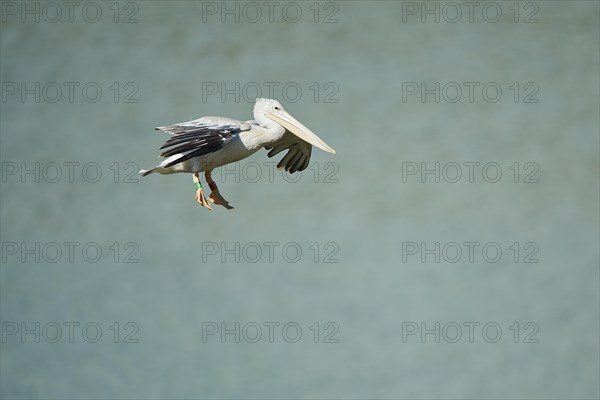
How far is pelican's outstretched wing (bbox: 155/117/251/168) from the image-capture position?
362 centimetres

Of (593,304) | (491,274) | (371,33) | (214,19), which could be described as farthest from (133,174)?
(593,304)

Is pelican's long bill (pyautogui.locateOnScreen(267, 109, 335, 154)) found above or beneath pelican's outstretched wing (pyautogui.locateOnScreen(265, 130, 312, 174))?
above

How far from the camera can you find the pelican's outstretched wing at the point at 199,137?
3617 mm

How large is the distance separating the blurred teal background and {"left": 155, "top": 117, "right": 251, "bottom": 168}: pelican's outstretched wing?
8.50ft

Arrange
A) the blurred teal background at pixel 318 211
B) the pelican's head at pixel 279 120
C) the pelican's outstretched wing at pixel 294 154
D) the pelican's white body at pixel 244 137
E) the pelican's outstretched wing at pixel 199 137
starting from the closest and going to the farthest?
the pelican's outstretched wing at pixel 199 137 < the pelican's white body at pixel 244 137 < the pelican's head at pixel 279 120 < the pelican's outstretched wing at pixel 294 154 < the blurred teal background at pixel 318 211

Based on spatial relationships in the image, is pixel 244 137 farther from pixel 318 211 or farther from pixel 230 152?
pixel 318 211

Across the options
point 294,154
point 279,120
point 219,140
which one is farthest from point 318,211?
point 219,140

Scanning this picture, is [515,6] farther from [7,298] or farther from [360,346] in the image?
[7,298]

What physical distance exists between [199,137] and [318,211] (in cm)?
276

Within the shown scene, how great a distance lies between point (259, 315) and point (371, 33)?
6.08ft

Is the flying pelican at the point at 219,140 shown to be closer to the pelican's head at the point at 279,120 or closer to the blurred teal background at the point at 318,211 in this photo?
the pelican's head at the point at 279,120

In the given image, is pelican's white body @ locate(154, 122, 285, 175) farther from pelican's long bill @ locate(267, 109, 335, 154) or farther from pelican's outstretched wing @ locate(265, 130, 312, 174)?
pelican's outstretched wing @ locate(265, 130, 312, 174)

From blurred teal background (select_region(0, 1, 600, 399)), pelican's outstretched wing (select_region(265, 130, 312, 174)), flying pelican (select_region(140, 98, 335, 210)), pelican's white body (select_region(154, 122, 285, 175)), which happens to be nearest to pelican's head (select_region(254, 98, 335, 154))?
flying pelican (select_region(140, 98, 335, 210))

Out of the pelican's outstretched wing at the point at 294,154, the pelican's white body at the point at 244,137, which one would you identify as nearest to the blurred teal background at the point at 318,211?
the pelican's outstretched wing at the point at 294,154
